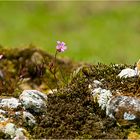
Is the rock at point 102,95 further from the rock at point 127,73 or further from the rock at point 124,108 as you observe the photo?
the rock at point 127,73

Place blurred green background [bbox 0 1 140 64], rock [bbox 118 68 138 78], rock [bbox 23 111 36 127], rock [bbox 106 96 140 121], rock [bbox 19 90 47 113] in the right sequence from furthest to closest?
blurred green background [bbox 0 1 140 64] → rock [bbox 118 68 138 78] → rock [bbox 19 90 47 113] → rock [bbox 23 111 36 127] → rock [bbox 106 96 140 121]

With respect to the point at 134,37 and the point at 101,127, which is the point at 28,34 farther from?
the point at 101,127

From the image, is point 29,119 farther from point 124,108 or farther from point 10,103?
point 124,108

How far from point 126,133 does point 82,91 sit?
0.78 m

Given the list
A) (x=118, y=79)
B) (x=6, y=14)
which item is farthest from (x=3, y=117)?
(x=6, y=14)

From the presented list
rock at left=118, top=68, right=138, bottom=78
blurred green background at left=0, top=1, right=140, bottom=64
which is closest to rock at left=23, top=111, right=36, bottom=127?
rock at left=118, top=68, right=138, bottom=78

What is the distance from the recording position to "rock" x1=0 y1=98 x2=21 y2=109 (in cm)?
519

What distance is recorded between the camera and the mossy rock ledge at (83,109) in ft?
15.8

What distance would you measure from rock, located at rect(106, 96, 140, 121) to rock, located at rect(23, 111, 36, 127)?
2.20ft

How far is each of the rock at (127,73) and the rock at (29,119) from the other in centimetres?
100

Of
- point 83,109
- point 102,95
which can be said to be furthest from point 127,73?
point 83,109

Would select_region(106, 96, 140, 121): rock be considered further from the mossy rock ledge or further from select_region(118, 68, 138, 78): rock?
select_region(118, 68, 138, 78): rock

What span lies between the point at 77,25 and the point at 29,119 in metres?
21.3

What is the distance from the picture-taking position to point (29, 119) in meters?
4.98
